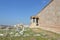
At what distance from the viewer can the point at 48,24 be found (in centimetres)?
2559

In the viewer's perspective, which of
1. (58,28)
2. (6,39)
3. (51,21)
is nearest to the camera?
(6,39)

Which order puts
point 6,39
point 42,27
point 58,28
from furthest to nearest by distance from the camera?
point 42,27
point 58,28
point 6,39

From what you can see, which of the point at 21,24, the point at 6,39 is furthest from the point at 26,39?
the point at 21,24

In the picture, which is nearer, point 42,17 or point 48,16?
point 48,16

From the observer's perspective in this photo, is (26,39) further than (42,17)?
No

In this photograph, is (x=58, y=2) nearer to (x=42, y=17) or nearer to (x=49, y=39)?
(x=42, y=17)

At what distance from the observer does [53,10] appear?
77.9 ft

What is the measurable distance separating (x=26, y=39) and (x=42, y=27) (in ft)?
40.2

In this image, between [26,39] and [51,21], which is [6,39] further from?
[51,21]

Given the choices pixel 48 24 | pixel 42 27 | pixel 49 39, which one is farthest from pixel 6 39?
pixel 42 27

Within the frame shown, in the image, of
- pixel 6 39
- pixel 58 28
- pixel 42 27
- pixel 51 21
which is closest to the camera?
pixel 6 39

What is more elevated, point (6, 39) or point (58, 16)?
point (58, 16)

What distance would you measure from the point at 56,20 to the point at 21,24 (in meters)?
14.2

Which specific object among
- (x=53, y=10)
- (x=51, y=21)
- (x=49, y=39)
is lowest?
(x=49, y=39)
